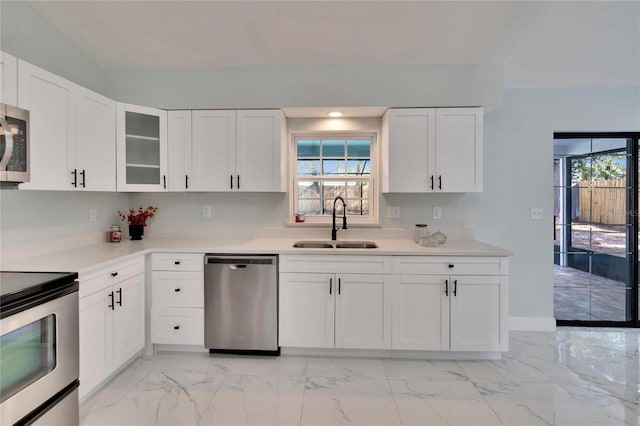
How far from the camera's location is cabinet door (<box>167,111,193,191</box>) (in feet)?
9.78

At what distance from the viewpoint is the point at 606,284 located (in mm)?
3383

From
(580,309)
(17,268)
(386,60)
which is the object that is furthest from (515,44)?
(17,268)

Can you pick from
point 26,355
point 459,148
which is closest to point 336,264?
point 459,148

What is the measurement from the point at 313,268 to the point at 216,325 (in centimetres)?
91

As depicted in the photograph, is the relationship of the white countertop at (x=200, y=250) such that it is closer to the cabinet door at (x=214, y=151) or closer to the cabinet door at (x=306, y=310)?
the cabinet door at (x=306, y=310)

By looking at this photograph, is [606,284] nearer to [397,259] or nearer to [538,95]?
[538,95]

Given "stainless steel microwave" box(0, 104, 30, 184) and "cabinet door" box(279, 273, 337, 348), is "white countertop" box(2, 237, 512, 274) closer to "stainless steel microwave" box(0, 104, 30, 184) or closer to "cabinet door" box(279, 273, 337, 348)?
"cabinet door" box(279, 273, 337, 348)

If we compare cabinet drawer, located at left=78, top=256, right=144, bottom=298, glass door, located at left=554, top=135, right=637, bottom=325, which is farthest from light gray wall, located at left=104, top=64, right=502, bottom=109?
cabinet drawer, located at left=78, top=256, right=144, bottom=298

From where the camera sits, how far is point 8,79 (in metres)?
1.80

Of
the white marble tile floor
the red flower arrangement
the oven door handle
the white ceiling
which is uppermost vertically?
the white ceiling

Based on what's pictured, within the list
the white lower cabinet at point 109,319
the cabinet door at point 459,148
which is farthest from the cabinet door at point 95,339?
the cabinet door at point 459,148

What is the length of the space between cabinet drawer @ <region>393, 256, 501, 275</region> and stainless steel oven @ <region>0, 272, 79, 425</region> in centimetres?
212

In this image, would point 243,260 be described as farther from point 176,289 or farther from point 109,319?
point 109,319

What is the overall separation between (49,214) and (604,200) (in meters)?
4.96
